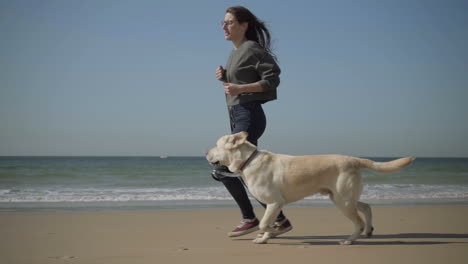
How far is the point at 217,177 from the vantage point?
4367 mm

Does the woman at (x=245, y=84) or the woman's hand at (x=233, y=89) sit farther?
the woman at (x=245, y=84)

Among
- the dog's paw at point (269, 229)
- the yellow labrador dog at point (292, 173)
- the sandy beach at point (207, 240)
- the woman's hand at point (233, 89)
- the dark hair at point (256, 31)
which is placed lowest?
the sandy beach at point (207, 240)

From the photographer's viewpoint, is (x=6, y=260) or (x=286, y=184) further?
(x=286, y=184)

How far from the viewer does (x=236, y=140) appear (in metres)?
4.01

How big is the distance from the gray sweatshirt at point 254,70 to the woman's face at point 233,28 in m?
0.18

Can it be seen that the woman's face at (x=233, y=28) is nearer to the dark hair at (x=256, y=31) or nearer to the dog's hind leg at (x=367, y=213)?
the dark hair at (x=256, y=31)

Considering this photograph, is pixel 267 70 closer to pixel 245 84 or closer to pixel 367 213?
pixel 245 84

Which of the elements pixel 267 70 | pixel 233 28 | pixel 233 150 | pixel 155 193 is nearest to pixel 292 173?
pixel 233 150

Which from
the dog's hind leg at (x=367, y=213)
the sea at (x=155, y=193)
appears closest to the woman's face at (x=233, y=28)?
the dog's hind leg at (x=367, y=213)

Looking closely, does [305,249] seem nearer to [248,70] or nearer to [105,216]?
[248,70]

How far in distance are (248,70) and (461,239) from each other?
2.72 metres

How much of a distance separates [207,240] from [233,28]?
2.14 meters

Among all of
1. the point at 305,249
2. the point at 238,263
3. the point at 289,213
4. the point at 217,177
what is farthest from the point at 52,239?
the point at 289,213

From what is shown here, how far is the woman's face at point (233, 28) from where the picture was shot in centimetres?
440
